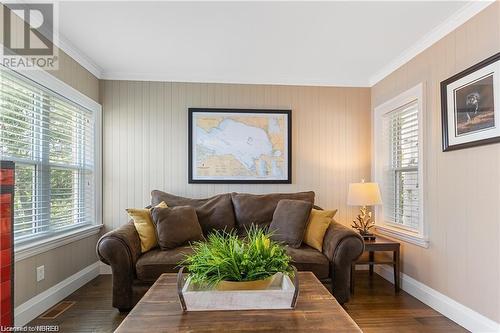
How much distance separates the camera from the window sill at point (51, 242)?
7.56 feet

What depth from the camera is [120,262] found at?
8.27 feet

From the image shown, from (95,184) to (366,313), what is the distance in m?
3.12

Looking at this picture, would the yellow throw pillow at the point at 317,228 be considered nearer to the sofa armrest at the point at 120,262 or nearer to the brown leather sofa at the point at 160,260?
the brown leather sofa at the point at 160,260

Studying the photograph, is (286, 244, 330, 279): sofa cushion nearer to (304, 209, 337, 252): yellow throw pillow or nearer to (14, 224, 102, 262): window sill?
(304, 209, 337, 252): yellow throw pillow

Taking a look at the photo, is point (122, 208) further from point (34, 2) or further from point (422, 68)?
point (422, 68)

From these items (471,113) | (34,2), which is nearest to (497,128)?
(471,113)

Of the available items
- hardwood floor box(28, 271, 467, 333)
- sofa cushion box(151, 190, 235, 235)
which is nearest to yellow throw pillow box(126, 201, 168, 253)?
sofa cushion box(151, 190, 235, 235)

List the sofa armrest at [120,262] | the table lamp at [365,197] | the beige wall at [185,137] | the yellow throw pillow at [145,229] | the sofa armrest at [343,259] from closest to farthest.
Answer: the sofa armrest at [120,262] < the sofa armrest at [343,259] < the yellow throw pillow at [145,229] < the table lamp at [365,197] < the beige wall at [185,137]

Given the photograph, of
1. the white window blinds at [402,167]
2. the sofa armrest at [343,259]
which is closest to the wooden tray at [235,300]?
the sofa armrest at [343,259]

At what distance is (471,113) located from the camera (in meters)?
2.34

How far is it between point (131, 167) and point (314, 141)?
2.27 m

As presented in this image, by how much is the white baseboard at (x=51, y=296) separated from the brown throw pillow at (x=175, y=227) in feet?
3.30

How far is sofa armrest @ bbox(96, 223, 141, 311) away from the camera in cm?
251

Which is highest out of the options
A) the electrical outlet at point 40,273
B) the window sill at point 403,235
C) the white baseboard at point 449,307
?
the window sill at point 403,235
